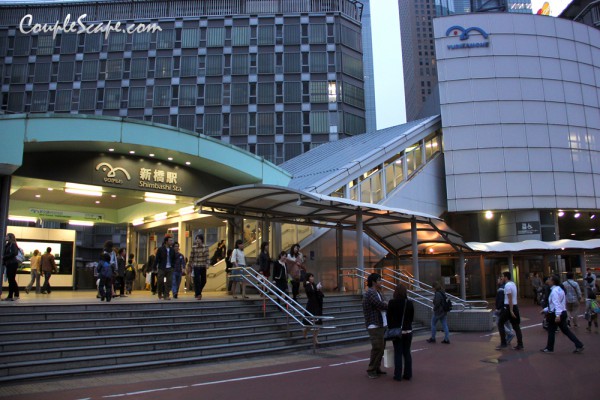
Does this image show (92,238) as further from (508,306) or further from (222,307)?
(508,306)

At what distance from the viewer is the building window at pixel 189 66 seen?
53469 mm

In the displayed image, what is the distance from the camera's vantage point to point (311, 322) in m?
11.9

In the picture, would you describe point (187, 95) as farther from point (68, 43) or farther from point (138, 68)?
point (68, 43)

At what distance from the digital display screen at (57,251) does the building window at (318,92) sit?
35.2 m

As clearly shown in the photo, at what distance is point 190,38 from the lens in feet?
178

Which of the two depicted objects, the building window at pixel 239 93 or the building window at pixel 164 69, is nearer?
the building window at pixel 239 93

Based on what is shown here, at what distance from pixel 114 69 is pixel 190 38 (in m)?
8.48

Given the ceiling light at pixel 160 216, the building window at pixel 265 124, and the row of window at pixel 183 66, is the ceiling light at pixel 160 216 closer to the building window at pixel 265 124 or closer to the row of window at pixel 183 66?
the building window at pixel 265 124

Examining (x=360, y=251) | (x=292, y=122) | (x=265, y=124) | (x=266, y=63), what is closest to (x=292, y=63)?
(x=266, y=63)

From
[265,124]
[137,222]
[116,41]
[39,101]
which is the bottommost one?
[137,222]

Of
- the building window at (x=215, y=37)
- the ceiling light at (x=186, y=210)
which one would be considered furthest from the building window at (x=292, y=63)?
the ceiling light at (x=186, y=210)

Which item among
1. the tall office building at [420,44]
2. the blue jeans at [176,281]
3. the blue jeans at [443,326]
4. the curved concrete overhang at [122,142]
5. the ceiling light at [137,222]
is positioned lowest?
the blue jeans at [443,326]

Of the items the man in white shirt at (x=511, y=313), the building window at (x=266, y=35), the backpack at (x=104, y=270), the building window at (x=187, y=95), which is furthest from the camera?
the building window at (x=266, y=35)

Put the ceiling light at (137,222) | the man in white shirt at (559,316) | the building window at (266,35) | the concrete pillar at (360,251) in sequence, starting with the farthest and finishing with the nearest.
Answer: the building window at (266,35)
the ceiling light at (137,222)
the concrete pillar at (360,251)
the man in white shirt at (559,316)
